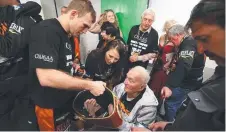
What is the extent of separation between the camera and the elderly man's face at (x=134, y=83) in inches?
74.0

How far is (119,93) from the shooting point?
201cm

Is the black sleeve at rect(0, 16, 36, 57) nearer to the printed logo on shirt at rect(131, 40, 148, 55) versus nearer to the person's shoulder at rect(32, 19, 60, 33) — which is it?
the person's shoulder at rect(32, 19, 60, 33)

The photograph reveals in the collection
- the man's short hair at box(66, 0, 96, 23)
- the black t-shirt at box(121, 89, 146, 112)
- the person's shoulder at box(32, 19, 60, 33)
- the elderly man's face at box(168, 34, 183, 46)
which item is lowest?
the black t-shirt at box(121, 89, 146, 112)

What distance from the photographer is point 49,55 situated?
1106mm

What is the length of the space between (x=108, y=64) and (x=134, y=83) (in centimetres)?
46

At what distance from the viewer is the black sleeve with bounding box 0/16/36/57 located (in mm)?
1268

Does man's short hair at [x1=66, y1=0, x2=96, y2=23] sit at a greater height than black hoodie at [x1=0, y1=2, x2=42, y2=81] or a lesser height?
greater

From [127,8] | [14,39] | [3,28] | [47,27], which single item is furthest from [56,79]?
[127,8]

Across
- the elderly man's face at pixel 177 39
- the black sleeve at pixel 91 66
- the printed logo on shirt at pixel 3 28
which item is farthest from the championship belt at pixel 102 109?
the elderly man's face at pixel 177 39

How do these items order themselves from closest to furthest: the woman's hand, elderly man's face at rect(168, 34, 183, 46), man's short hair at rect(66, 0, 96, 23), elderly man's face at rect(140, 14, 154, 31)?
man's short hair at rect(66, 0, 96, 23)
the woman's hand
elderly man's face at rect(168, 34, 183, 46)
elderly man's face at rect(140, 14, 154, 31)

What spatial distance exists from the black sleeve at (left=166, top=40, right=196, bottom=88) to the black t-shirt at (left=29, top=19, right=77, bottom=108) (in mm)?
1162

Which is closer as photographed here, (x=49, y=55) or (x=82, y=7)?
(x=49, y=55)

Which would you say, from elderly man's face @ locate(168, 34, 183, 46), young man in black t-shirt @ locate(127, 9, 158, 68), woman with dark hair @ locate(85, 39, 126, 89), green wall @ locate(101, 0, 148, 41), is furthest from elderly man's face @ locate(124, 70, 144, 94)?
green wall @ locate(101, 0, 148, 41)

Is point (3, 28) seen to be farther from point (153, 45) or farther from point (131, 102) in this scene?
point (153, 45)
